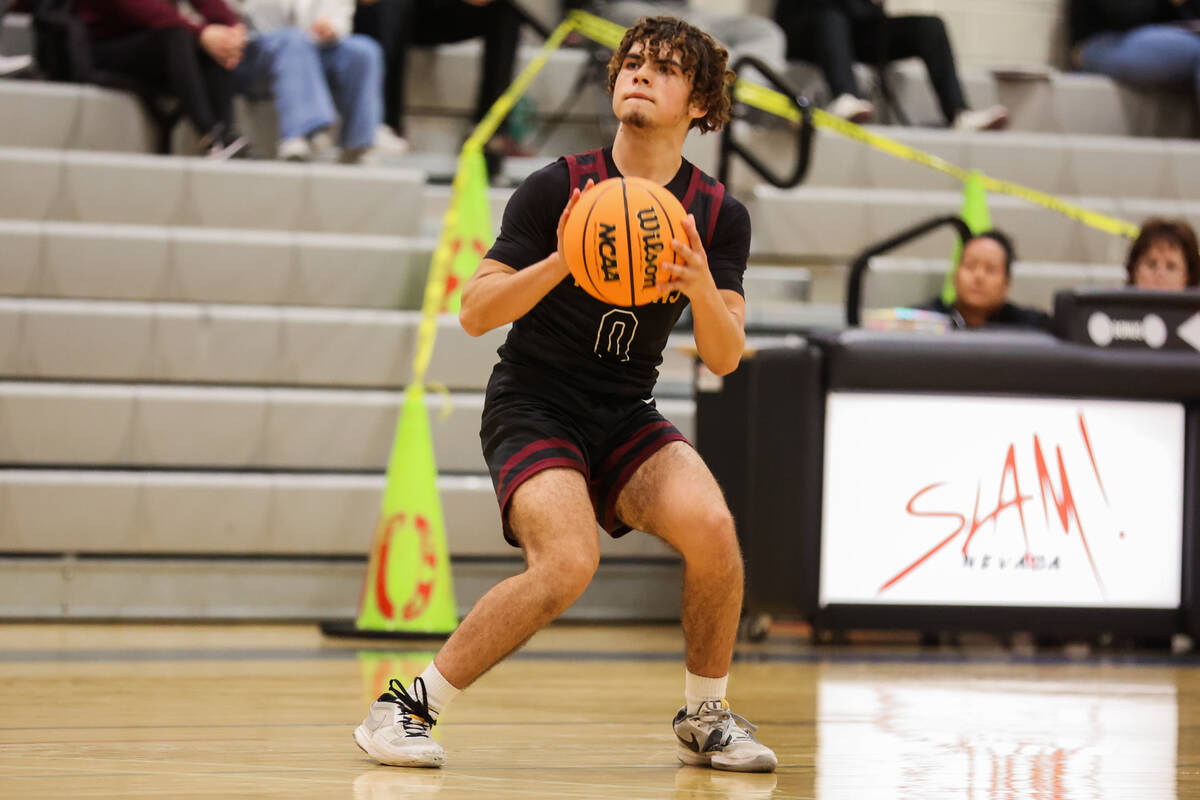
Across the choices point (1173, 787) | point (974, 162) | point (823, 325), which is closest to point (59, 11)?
point (823, 325)

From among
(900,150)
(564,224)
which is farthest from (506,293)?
(900,150)

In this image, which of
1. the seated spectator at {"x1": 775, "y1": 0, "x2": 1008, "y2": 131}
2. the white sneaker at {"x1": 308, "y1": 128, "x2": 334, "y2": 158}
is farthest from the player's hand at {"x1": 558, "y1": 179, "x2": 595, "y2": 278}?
the seated spectator at {"x1": 775, "y1": 0, "x2": 1008, "y2": 131}

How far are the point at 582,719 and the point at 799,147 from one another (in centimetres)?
389

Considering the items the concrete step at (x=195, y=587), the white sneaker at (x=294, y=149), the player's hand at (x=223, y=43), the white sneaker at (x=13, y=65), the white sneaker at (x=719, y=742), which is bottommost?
the concrete step at (x=195, y=587)

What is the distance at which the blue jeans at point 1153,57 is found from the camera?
8.55 m

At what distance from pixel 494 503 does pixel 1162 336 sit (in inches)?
103

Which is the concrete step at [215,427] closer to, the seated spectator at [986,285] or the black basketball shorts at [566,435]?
the seated spectator at [986,285]

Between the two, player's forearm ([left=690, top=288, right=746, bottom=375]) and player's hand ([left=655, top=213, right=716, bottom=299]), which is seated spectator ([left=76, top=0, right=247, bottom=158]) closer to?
player's forearm ([left=690, top=288, right=746, bottom=375])

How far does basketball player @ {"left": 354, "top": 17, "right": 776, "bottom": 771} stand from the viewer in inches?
118

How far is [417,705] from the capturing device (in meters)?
3.06

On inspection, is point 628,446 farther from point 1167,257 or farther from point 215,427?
point 1167,257

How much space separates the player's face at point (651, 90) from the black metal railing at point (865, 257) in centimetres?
319

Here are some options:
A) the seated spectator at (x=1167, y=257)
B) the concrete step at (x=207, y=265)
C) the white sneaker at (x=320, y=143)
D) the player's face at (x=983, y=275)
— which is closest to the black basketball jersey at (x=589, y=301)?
the player's face at (x=983, y=275)

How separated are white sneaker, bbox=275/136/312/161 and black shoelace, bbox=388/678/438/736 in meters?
4.38
